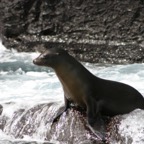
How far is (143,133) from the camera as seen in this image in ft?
20.7

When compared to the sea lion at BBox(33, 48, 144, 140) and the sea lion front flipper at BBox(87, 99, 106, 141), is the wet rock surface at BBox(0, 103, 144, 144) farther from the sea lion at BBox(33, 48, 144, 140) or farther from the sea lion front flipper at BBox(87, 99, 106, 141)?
the sea lion at BBox(33, 48, 144, 140)

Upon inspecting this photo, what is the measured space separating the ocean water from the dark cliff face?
455mm

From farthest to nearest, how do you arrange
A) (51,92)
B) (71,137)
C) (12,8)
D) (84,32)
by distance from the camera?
(12,8)
(84,32)
(51,92)
(71,137)

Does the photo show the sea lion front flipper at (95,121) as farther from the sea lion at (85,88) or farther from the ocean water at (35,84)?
the ocean water at (35,84)

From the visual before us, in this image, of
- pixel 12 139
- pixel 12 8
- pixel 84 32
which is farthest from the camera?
pixel 12 8

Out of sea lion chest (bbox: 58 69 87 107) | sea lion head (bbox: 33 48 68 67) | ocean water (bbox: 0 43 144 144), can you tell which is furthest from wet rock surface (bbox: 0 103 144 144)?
sea lion head (bbox: 33 48 68 67)

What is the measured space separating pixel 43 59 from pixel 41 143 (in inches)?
35.4

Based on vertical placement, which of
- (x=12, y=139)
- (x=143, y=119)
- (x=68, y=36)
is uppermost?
(x=143, y=119)

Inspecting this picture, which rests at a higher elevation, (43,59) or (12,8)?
(43,59)

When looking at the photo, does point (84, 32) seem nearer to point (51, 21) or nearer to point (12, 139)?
point (51, 21)

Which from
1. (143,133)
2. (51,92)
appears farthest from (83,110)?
(51,92)

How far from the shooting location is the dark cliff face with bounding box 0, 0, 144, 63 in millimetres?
12859

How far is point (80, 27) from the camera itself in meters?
13.6

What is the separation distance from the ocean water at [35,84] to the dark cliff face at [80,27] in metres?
0.45
